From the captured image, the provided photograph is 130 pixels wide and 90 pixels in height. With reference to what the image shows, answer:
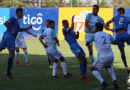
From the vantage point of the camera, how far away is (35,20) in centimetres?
3070

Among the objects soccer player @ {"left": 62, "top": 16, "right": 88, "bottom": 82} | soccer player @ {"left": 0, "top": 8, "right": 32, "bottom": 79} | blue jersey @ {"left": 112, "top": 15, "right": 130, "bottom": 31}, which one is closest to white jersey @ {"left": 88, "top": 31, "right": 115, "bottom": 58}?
soccer player @ {"left": 62, "top": 16, "right": 88, "bottom": 82}

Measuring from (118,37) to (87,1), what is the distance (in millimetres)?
20127

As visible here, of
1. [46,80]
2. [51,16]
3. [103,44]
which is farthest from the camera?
[51,16]

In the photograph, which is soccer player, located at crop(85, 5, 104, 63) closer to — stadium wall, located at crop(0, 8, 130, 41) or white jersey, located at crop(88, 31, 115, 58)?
white jersey, located at crop(88, 31, 115, 58)

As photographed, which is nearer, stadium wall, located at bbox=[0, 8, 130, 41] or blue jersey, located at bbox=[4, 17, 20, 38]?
blue jersey, located at bbox=[4, 17, 20, 38]

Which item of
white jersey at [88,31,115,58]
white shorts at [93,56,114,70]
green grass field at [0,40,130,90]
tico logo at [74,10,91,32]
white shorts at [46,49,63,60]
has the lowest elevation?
tico logo at [74,10,91,32]

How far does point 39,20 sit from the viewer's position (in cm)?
3059

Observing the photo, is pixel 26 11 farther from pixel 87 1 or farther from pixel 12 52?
pixel 12 52

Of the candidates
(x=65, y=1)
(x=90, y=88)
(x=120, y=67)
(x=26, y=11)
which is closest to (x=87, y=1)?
(x=65, y=1)

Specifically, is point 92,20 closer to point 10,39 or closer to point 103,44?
point 10,39

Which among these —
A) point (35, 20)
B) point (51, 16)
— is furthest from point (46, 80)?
point (35, 20)

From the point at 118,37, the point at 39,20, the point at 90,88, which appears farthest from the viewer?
the point at 39,20

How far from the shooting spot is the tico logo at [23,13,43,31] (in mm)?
30484

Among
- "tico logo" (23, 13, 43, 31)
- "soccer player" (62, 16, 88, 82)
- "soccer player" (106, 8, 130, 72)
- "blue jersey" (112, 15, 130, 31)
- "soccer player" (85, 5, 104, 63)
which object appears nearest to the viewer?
"soccer player" (62, 16, 88, 82)
